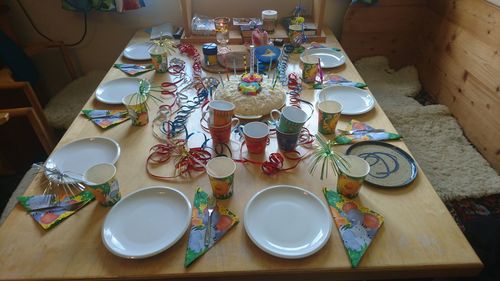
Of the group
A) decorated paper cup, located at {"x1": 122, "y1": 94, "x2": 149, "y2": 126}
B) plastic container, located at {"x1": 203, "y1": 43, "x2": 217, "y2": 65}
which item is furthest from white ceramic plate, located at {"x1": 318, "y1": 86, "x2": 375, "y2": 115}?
decorated paper cup, located at {"x1": 122, "y1": 94, "x2": 149, "y2": 126}

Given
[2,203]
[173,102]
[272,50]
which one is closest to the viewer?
[173,102]

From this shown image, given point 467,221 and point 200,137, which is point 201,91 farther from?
point 467,221

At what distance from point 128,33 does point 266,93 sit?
1.44 metres

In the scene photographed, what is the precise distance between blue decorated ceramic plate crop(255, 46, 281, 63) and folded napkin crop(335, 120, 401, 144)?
59 cm

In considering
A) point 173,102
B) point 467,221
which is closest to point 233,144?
point 173,102

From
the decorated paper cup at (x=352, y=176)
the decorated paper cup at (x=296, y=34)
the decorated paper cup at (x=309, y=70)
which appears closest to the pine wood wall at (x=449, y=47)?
the decorated paper cup at (x=296, y=34)

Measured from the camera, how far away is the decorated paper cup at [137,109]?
3.81 ft

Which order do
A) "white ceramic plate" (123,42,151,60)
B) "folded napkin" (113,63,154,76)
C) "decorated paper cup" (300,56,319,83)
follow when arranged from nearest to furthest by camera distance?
"decorated paper cup" (300,56,319,83)
"folded napkin" (113,63,154,76)
"white ceramic plate" (123,42,151,60)

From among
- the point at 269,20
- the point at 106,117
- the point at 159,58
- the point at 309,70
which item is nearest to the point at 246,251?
the point at 106,117

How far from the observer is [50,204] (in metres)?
0.88

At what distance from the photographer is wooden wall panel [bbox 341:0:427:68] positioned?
200 centimetres

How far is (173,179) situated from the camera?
0.96m

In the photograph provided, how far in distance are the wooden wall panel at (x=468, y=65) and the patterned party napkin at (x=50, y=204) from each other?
1.61 metres

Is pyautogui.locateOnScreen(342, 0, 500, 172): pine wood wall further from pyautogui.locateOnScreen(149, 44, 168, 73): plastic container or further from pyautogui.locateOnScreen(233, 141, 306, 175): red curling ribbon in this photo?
pyautogui.locateOnScreen(149, 44, 168, 73): plastic container
